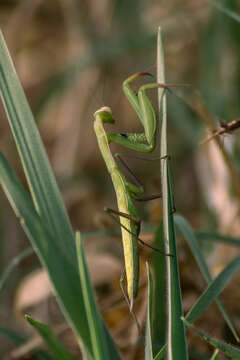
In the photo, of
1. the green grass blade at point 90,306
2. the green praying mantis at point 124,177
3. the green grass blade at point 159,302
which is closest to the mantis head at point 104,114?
the green praying mantis at point 124,177

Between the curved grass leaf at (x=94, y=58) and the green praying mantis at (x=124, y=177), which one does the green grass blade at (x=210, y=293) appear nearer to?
the green praying mantis at (x=124, y=177)

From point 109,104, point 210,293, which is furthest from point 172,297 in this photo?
point 109,104

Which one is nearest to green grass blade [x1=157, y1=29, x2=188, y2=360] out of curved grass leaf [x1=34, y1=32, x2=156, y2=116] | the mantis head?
the mantis head

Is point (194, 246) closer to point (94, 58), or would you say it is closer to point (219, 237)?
point (219, 237)

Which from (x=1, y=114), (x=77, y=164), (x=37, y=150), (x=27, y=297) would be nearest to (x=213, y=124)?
(x=37, y=150)

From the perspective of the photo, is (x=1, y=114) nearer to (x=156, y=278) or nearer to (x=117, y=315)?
(x=117, y=315)
